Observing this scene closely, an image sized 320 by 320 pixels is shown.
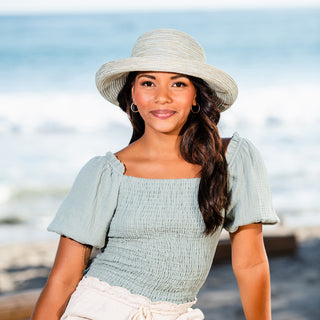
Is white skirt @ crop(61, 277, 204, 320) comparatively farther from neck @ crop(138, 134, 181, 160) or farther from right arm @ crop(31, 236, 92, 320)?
neck @ crop(138, 134, 181, 160)

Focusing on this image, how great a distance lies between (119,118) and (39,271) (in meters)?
9.69

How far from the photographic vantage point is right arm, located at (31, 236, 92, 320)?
78.6 inches

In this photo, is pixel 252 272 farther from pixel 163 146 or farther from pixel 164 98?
pixel 164 98

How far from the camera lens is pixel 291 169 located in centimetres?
1284

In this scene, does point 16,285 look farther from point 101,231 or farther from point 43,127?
point 43,127

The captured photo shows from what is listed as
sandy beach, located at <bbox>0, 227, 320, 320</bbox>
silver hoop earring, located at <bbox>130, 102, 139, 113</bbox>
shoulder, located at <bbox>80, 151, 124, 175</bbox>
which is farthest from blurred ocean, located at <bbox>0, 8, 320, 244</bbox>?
shoulder, located at <bbox>80, 151, 124, 175</bbox>

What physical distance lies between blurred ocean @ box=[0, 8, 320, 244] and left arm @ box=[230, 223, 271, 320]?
21.6ft

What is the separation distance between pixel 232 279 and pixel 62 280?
12.7 ft

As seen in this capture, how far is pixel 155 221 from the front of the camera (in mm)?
1951

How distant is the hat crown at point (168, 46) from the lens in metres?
1.99

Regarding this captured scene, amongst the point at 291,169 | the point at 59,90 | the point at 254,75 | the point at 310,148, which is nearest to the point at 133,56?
the point at 291,169

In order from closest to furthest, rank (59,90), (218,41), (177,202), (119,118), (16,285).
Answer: (177,202) → (16,285) → (119,118) → (59,90) → (218,41)

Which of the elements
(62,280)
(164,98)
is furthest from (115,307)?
(164,98)

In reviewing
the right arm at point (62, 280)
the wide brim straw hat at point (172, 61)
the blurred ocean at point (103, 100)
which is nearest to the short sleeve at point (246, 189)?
the wide brim straw hat at point (172, 61)
